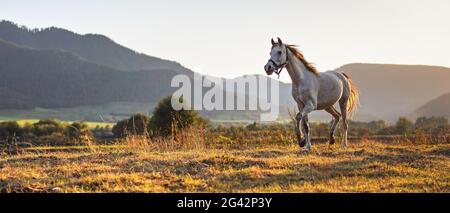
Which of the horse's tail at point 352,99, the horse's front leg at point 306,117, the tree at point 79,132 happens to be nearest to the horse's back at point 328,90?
the horse's front leg at point 306,117

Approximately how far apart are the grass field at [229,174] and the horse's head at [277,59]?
2475mm

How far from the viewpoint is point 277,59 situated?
470 inches

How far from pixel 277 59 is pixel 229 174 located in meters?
5.07

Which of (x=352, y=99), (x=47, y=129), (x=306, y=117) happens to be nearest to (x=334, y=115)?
(x=352, y=99)

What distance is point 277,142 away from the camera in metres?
17.1

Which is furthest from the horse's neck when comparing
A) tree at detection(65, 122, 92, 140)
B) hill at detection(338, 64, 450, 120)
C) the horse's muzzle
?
hill at detection(338, 64, 450, 120)

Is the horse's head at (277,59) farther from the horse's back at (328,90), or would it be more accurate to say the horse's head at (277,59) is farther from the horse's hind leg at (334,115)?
the horse's hind leg at (334,115)

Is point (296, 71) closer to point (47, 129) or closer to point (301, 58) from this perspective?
point (301, 58)

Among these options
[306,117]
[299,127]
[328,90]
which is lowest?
[299,127]

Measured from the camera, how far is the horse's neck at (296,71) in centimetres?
1236

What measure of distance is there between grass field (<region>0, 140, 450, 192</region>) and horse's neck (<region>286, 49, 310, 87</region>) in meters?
2.56
